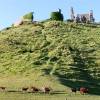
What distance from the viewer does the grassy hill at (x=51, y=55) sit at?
59.5 metres

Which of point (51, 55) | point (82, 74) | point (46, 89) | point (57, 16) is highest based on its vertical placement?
point (57, 16)

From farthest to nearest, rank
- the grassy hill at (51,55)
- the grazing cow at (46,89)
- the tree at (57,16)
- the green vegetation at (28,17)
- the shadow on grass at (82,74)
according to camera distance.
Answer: the tree at (57,16) < the green vegetation at (28,17) < the grassy hill at (51,55) < the shadow on grass at (82,74) < the grazing cow at (46,89)

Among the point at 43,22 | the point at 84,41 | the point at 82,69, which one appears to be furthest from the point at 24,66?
the point at 43,22

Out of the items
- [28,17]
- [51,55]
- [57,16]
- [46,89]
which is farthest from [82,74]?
[57,16]

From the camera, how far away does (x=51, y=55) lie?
237 feet

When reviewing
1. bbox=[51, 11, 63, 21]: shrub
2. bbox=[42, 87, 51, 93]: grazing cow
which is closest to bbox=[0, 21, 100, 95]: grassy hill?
bbox=[42, 87, 51, 93]: grazing cow

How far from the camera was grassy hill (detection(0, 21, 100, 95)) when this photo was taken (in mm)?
59500

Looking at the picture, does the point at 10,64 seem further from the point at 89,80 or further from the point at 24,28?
the point at 24,28

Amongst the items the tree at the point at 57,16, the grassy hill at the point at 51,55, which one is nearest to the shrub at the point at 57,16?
the tree at the point at 57,16

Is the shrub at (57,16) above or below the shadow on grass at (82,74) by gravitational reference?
above

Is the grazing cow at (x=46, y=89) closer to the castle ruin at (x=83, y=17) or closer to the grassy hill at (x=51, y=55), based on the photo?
the grassy hill at (x=51, y=55)

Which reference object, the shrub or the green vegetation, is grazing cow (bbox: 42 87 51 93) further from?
the shrub

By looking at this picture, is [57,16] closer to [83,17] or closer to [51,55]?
[83,17]

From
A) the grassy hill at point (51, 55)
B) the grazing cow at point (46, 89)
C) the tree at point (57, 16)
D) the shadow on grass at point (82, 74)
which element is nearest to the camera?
the grazing cow at point (46, 89)
